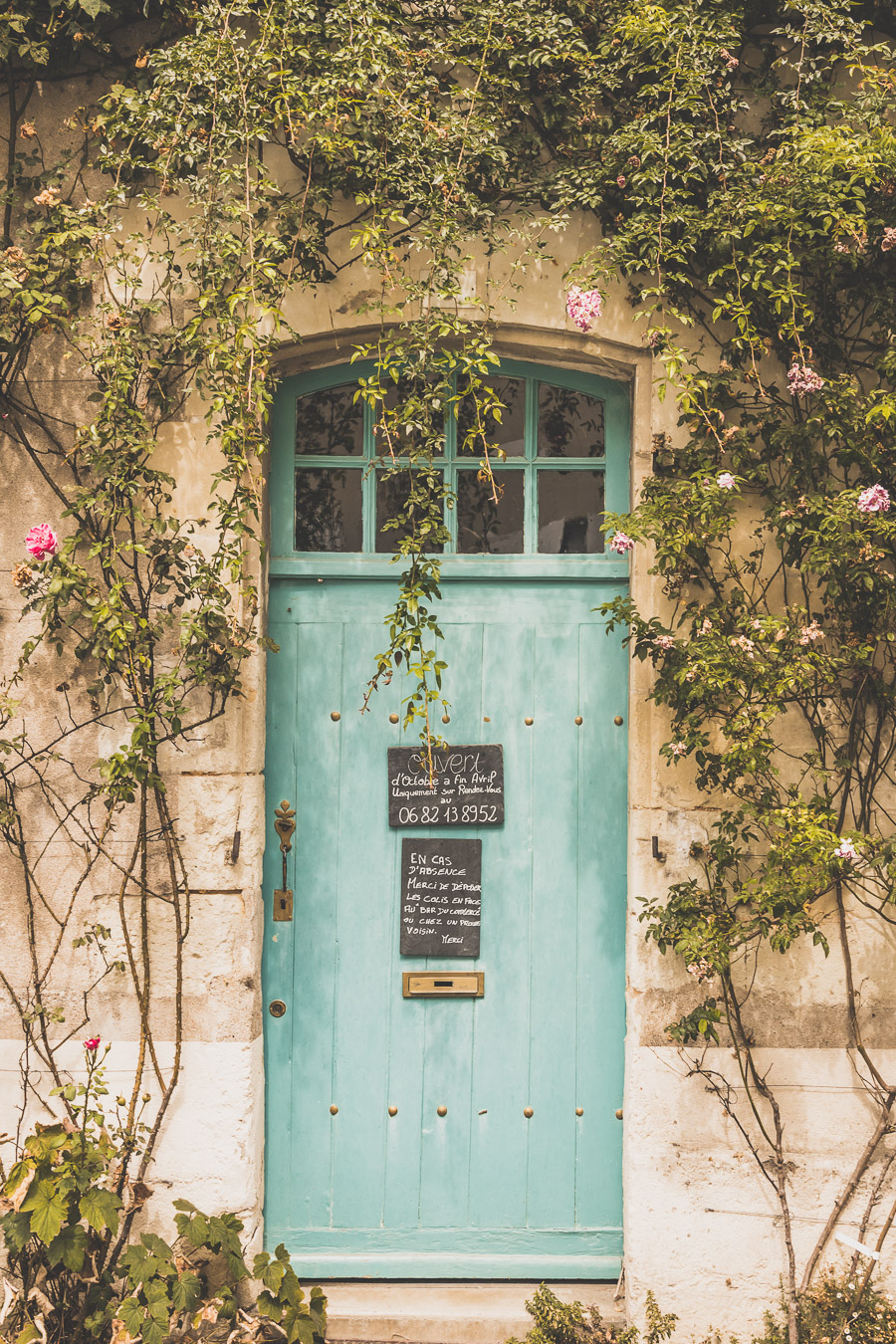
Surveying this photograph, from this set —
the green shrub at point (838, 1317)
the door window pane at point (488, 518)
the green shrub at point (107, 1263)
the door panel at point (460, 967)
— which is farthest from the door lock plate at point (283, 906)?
the green shrub at point (838, 1317)

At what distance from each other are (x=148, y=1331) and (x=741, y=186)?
11.5 feet

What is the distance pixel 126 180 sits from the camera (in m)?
3.01

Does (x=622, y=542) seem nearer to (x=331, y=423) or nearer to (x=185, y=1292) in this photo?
(x=331, y=423)

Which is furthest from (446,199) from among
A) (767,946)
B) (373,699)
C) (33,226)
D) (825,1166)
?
(825,1166)

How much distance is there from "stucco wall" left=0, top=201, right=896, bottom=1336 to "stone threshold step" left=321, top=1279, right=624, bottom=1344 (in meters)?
0.23

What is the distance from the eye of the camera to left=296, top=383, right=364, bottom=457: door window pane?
3.28 m

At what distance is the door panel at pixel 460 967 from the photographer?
10.4 feet

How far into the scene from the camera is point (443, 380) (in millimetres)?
2840

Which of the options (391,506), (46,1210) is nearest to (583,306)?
(391,506)

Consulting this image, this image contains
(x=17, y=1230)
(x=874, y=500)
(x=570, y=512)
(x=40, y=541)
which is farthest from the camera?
(x=570, y=512)

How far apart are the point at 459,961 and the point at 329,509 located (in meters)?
1.55

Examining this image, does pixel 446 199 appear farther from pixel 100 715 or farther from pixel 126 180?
pixel 100 715

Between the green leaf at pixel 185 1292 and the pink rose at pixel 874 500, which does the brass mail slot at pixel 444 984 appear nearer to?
the green leaf at pixel 185 1292

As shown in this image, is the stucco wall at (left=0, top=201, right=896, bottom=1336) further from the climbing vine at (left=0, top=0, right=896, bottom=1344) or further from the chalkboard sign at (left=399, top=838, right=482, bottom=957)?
the chalkboard sign at (left=399, top=838, right=482, bottom=957)
